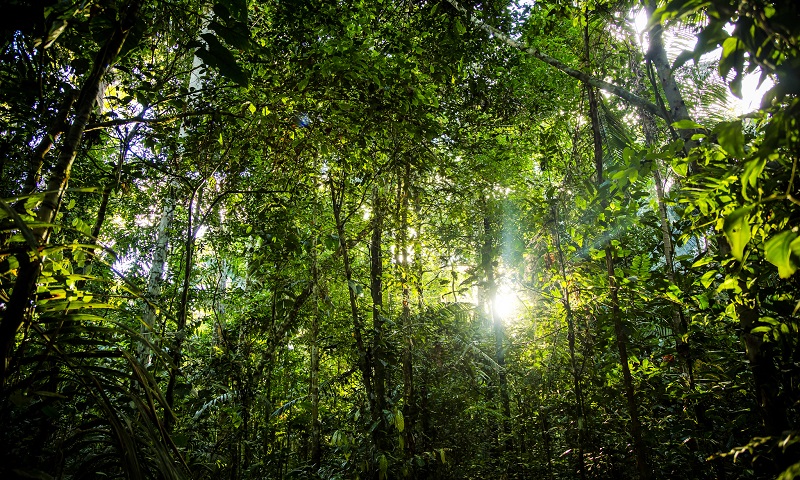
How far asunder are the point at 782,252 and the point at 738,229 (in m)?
0.10

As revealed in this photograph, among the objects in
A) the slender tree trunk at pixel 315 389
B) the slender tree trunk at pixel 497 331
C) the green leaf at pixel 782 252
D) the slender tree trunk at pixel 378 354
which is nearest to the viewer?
the green leaf at pixel 782 252

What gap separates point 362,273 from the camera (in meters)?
5.69

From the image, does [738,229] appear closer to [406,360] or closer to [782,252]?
[782,252]

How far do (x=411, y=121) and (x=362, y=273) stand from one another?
3270 millimetres

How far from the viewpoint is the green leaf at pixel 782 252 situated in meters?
0.68

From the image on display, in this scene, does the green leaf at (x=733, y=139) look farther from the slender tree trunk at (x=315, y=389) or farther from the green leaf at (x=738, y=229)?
the slender tree trunk at (x=315, y=389)

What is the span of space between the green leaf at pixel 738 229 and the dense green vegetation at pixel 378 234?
15 millimetres

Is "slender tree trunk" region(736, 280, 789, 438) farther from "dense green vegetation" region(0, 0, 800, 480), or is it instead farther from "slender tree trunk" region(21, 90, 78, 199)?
"slender tree trunk" region(21, 90, 78, 199)

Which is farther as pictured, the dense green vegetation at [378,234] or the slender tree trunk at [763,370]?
the slender tree trunk at [763,370]

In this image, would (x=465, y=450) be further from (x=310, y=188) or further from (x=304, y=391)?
(x=310, y=188)

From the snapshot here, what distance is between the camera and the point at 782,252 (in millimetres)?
689

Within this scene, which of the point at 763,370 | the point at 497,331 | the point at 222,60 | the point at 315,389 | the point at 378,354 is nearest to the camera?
the point at 222,60

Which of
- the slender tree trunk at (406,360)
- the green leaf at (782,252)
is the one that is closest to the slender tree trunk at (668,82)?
the slender tree trunk at (406,360)

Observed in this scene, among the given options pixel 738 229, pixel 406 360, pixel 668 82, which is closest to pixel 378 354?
pixel 406 360
